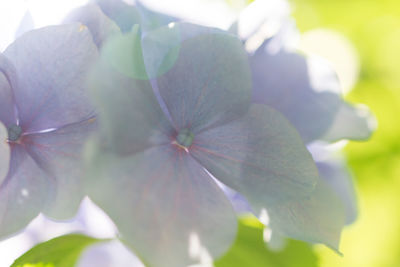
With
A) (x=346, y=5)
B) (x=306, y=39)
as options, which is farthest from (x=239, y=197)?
(x=346, y=5)

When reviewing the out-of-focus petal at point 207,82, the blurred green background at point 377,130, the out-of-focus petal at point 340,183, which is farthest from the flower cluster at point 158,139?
the blurred green background at point 377,130

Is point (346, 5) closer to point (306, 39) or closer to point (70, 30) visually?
point (306, 39)

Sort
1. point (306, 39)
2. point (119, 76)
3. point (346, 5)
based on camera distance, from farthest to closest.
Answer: point (346, 5) < point (306, 39) < point (119, 76)

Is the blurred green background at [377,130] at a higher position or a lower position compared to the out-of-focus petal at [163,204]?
lower

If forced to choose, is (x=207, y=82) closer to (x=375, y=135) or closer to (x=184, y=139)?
(x=184, y=139)

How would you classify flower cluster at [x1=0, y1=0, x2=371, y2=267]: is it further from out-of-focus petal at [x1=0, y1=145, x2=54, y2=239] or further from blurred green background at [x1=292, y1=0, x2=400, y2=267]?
blurred green background at [x1=292, y1=0, x2=400, y2=267]

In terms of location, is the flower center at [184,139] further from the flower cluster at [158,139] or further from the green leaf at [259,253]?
the green leaf at [259,253]
